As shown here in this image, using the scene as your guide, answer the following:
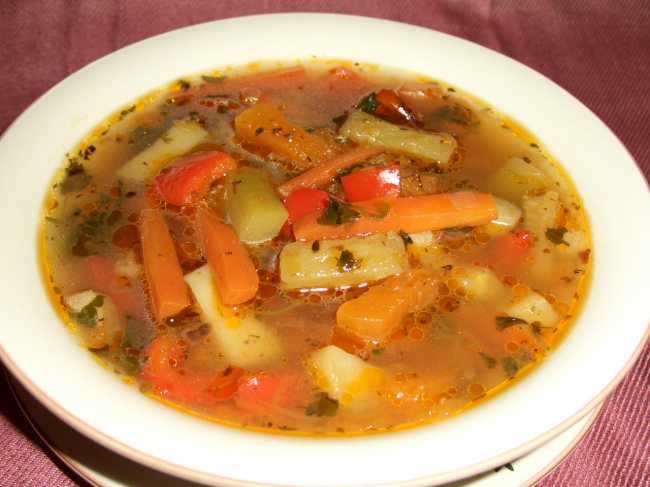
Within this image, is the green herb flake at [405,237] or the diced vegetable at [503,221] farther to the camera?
the diced vegetable at [503,221]

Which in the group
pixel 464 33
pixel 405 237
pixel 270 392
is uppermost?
pixel 405 237

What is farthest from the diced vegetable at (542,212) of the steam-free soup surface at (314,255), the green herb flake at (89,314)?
the green herb flake at (89,314)

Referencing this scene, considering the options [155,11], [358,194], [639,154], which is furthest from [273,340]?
[155,11]

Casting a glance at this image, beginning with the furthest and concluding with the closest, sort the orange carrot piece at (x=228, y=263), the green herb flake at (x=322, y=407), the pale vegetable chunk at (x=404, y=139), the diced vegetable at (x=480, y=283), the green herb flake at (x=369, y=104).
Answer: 1. the green herb flake at (x=369, y=104)
2. the pale vegetable chunk at (x=404, y=139)
3. the diced vegetable at (x=480, y=283)
4. the orange carrot piece at (x=228, y=263)
5. the green herb flake at (x=322, y=407)

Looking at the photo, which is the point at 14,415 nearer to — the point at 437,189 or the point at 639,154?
the point at 437,189

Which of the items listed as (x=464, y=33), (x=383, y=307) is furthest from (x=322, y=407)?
(x=464, y=33)

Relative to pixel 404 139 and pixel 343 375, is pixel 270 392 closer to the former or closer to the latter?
pixel 343 375

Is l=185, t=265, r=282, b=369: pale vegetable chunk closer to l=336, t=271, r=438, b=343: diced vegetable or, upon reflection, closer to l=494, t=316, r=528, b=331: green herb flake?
l=336, t=271, r=438, b=343: diced vegetable

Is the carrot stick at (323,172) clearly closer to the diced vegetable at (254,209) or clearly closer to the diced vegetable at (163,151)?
the diced vegetable at (254,209)
